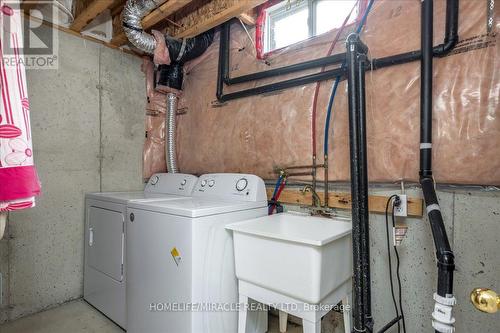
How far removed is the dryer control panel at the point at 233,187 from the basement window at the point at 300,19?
39.6 inches

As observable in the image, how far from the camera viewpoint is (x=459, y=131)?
1219 millimetres

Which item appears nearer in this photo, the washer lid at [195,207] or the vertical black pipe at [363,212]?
the vertical black pipe at [363,212]

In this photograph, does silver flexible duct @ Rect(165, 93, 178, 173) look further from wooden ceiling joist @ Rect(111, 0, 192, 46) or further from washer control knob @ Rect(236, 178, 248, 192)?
washer control knob @ Rect(236, 178, 248, 192)

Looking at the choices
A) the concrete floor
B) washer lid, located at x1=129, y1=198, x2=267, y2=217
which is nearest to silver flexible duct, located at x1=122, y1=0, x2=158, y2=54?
washer lid, located at x1=129, y1=198, x2=267, y2=217

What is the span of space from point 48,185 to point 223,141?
55.0 inches

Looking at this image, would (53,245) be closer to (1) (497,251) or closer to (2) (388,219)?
(2) (388,219)

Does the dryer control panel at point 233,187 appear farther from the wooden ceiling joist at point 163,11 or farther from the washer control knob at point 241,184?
the wooden ceiling joist at point 163,11

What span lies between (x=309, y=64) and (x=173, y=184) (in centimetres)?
138

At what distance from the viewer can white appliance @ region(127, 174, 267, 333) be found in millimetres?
1313

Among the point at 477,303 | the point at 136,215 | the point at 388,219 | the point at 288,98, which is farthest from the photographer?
the point at 288,98

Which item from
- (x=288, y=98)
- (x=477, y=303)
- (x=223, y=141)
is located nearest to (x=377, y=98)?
(x=288, y=98)

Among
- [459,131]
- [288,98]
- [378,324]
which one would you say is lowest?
[378,324]

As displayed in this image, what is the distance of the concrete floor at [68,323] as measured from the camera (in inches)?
68.7

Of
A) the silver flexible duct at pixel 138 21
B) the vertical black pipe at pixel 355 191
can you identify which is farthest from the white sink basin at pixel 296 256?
the silver flexible duct at pixel 138 21
